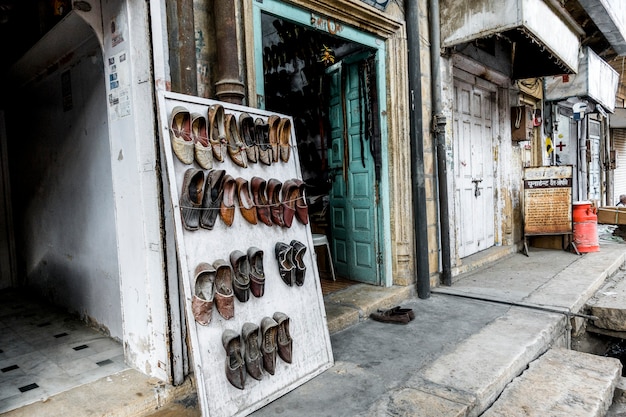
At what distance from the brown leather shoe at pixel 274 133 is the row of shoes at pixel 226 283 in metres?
0.69

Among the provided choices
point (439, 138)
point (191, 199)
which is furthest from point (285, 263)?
point (439, 138)

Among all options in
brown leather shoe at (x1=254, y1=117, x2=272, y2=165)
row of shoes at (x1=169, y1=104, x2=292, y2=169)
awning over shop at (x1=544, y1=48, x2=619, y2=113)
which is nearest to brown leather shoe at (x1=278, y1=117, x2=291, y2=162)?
row of shoes at (x1=169, y1=104, x2=292, y2=169)

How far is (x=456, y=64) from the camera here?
5.79 m

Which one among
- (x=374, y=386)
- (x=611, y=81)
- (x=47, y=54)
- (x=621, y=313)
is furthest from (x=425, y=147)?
(x=611, y=81)

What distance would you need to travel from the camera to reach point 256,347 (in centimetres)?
236

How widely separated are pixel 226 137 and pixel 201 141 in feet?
0.59

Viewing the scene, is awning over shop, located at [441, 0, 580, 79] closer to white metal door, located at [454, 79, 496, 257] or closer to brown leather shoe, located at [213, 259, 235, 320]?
white metal door, located at [454, 79, 496, 257]

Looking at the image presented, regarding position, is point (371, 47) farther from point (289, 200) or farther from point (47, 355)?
point (47, 355)

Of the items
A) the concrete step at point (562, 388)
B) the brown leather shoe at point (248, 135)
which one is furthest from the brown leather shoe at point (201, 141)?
the concrete step at point (562, 388)

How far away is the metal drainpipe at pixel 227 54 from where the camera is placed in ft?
8.74

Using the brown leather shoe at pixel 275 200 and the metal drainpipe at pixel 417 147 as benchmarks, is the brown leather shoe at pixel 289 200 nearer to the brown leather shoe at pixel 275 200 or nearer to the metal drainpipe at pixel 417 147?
the brown leather shoe at pixel 275 200

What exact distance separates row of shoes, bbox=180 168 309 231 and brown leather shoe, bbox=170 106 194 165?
0.09 metres

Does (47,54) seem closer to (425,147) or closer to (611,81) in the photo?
(425,147)

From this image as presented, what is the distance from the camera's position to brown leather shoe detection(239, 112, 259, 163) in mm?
2629
